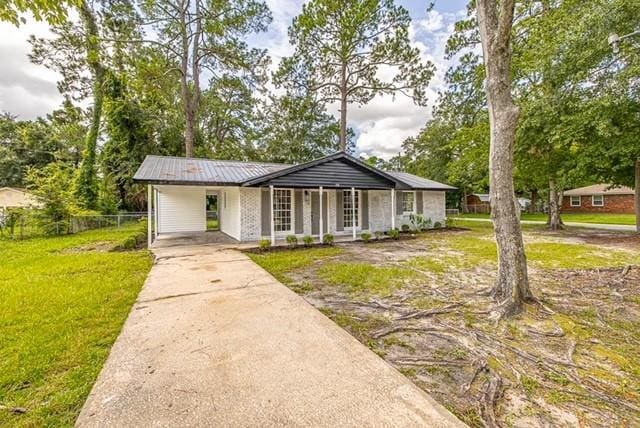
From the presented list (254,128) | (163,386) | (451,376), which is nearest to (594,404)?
(451,376)

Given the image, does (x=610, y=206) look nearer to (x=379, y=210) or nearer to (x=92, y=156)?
(x=379, y=210)

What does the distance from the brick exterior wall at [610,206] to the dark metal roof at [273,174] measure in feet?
90.5

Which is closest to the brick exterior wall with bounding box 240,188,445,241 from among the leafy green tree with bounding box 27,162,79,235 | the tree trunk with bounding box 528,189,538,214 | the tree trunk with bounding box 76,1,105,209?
the leafy green tree with bounding box 27,162,79,235

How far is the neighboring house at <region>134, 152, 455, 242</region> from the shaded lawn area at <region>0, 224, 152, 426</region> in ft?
11.3

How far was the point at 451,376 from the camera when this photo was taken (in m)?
2.65

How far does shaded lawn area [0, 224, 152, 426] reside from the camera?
7.48ft

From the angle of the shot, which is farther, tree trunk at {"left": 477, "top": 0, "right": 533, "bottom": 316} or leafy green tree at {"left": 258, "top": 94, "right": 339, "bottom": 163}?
leafy green tree at {"left": 258, "top": 94, "right": 339, "bottom": 163}

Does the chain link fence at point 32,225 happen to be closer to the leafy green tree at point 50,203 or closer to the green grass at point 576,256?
the leafy green tree at point 50,203

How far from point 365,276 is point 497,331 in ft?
9.43

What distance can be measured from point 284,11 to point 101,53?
10527 millimetres

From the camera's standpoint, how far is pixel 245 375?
2.55 meters

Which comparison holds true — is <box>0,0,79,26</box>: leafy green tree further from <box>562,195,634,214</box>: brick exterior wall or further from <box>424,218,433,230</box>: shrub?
<box>562,195,634,214</box>: brick exterior wall

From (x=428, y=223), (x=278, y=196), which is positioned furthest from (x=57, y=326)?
(x=428, y=223)

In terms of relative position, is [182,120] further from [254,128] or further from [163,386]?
[163,386]
